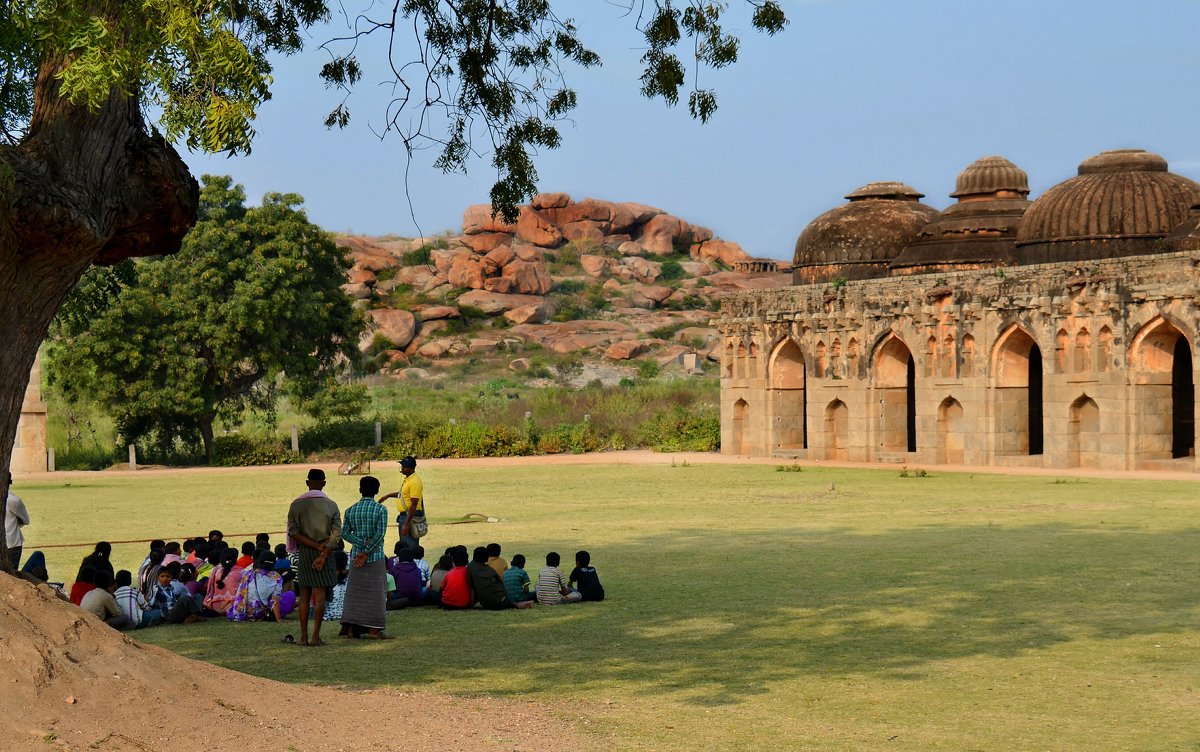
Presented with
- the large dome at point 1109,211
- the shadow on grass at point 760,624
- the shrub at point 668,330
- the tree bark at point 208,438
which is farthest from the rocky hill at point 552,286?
the shadow on grass at point 760,624

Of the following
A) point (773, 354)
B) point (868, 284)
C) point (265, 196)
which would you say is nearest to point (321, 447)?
point (265, 196)

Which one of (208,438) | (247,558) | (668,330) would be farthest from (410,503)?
(668,330)

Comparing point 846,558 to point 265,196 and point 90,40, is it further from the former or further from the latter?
point 265,196

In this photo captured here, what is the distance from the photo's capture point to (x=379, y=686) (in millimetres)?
8727

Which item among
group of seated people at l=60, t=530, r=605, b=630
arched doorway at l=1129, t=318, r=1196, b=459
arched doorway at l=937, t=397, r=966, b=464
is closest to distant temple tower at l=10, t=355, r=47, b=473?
arched doorway at l=937, t=397, r=966, b=464

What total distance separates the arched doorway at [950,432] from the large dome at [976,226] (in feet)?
13.7

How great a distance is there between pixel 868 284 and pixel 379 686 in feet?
94.9

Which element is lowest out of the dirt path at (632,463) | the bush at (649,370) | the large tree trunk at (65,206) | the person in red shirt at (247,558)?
the person in red shirt at (247,558)

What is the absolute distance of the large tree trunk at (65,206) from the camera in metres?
7.24

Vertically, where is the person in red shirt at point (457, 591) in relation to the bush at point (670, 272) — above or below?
below

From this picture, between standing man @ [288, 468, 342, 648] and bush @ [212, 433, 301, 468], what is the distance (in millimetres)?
28314

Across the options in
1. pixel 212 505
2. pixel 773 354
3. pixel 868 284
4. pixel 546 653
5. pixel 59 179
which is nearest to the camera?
pixel 59 179

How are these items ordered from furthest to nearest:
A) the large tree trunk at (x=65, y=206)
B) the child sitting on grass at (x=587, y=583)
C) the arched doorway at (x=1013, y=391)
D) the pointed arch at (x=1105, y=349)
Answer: the arched doorway at (x=1013, y=391) → the pointed arch at (x=1105, y=349) → the child sitting on grass at (x=587, y=583) → the large tree trunk at (x=65, y=206)

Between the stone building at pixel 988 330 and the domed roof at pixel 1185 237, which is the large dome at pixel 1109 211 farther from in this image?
the domed roof at pixel 1185 237
